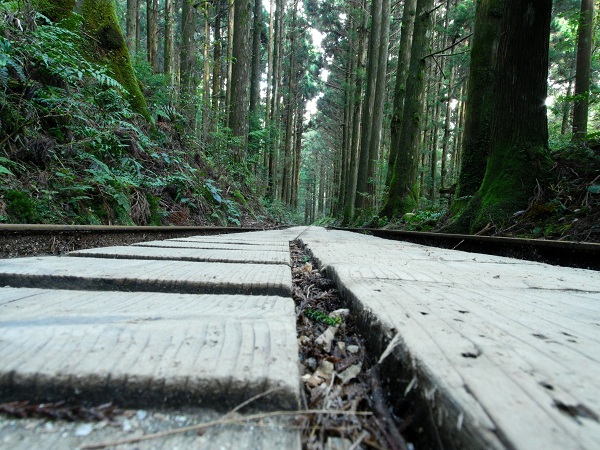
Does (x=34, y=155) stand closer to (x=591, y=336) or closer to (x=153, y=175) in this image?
(x=153, y=175)

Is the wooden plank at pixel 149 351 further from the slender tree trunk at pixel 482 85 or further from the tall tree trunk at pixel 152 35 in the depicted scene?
the tall tree trunk at pixel 152 35

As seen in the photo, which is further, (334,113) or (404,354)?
(334,113)

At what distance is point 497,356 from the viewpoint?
1.63 feet

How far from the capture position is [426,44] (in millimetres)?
9898

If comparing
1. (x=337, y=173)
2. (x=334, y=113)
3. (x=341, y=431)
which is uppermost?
(x=334, y=113)

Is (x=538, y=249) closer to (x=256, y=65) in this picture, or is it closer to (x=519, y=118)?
(x=519, y=118)

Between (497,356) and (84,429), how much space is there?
54 cm

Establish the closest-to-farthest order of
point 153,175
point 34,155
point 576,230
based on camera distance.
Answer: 1. point 576,230
2. point 34,155
3. point 153,175

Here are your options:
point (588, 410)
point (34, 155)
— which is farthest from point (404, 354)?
point (34, 155)

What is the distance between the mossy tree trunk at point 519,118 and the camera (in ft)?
13.1

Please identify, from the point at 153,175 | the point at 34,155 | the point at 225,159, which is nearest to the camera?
the point at 34,155

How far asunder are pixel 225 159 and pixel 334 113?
2766cm

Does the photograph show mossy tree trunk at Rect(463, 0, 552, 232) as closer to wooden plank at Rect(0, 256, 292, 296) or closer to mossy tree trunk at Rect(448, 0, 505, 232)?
mossy tree trunk at Rect(448, 0, 505, 232)

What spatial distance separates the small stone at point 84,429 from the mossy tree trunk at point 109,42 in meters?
6.18
